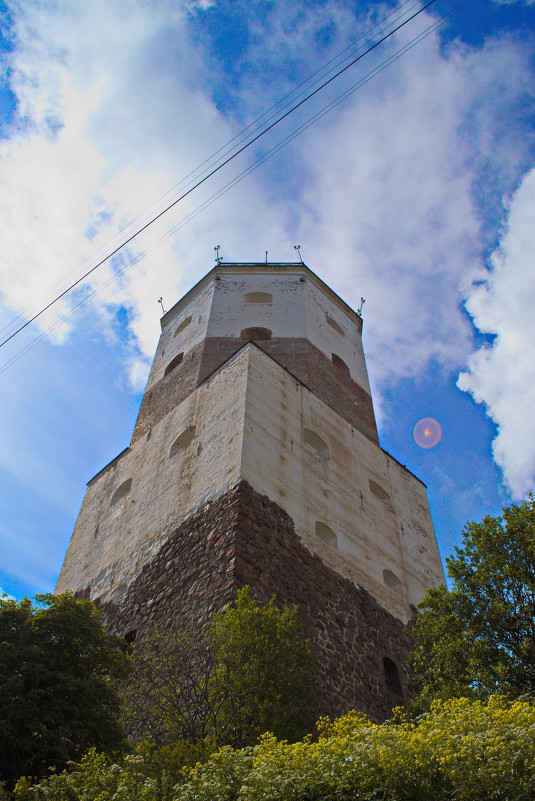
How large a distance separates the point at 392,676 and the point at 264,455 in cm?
460

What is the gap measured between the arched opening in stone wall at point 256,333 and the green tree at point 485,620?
956 centimetres

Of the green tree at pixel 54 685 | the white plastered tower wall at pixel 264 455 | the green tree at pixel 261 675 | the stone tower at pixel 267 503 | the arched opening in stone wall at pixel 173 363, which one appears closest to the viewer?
the green tree at pixel 54 685

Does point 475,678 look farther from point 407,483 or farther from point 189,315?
point 189,315

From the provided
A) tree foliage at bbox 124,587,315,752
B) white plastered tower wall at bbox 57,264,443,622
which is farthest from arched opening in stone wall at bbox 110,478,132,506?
tree foliage at bbox 124,587,315,752

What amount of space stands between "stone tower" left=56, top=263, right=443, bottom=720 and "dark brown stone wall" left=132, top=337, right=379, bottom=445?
54 mm

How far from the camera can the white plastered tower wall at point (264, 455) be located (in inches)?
527

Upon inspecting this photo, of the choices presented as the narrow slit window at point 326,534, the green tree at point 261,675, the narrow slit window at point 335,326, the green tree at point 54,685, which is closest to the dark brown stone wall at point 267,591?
the narrow slit window at point 326,534

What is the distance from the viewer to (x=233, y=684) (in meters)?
8.30

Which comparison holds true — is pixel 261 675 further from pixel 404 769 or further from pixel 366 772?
pixel 404 769

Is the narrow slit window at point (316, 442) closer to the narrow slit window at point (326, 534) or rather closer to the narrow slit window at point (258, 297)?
the narrow slit window at point (326, 534)

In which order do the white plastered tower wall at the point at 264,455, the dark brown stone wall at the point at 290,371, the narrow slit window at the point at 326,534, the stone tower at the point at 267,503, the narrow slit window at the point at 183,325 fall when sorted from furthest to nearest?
the narrow slit window at the point at 183,325, the dark brown stone wall at the point at 290,371, the narrow slit window at the point at 326,534, the white plastered tower wall at the point at 264,455, the stone tower at the point at 267,503

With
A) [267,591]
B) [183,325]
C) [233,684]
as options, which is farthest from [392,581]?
[183,325]

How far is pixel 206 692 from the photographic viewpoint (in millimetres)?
8203

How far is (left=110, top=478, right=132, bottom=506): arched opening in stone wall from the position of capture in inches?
639
